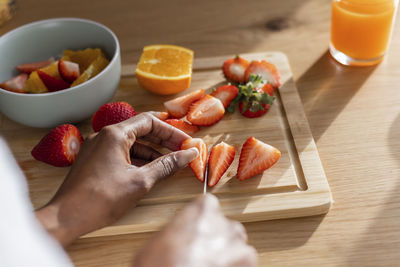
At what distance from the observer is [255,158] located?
1053mm

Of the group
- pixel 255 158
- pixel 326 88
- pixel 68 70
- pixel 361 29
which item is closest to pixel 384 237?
pixel 255 158

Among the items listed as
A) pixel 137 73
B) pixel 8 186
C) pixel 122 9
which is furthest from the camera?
pixel 122 9

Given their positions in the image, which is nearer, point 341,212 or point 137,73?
point 341,212

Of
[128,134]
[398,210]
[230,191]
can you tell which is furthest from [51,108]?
[398,210]

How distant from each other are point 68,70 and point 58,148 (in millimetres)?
274

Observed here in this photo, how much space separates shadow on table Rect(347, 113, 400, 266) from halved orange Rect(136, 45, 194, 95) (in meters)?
0.66

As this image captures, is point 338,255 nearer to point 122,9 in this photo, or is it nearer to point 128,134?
point 128,134

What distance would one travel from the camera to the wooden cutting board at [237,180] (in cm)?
98

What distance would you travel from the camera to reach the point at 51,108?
3.79 feet

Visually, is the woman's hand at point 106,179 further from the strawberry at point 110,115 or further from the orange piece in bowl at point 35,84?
the orange piece in bowl at point 35,84

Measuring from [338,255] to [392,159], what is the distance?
0.34 meters

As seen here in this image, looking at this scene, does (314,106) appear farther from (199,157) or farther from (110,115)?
(110,115)

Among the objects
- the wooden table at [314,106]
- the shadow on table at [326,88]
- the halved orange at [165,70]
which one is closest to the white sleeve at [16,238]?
the wooden table at [314,106]

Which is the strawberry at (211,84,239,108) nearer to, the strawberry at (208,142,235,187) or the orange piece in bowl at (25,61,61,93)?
the strawberry at (208,142,235,187)
